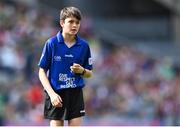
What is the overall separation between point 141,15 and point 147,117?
11.3 m

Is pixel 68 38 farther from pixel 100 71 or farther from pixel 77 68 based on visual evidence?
pixel 100 71

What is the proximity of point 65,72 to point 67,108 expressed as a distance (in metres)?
0.32

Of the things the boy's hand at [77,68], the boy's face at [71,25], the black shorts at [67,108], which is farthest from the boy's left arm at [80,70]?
the boy's face at [71,25]

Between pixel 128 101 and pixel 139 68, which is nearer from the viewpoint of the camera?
pixel 128 101

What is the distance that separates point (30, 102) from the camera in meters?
15.4

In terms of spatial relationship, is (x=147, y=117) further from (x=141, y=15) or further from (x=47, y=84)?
(x=141, y=15)

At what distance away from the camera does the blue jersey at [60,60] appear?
7.29 m

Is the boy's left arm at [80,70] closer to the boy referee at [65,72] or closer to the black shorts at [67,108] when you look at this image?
the boy referee at [65,72]

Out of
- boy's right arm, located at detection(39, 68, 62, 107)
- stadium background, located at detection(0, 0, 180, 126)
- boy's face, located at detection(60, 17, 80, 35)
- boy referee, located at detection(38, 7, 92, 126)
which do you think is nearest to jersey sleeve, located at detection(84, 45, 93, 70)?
Result: boy referee, located at detection(38, 7, 92, 126)

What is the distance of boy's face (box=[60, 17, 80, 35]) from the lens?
7.14 metres

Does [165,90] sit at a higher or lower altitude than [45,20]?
lower

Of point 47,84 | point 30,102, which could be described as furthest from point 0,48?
point 47,84

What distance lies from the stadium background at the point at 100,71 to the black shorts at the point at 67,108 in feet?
23.0

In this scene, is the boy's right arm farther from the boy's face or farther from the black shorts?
the boy's face
